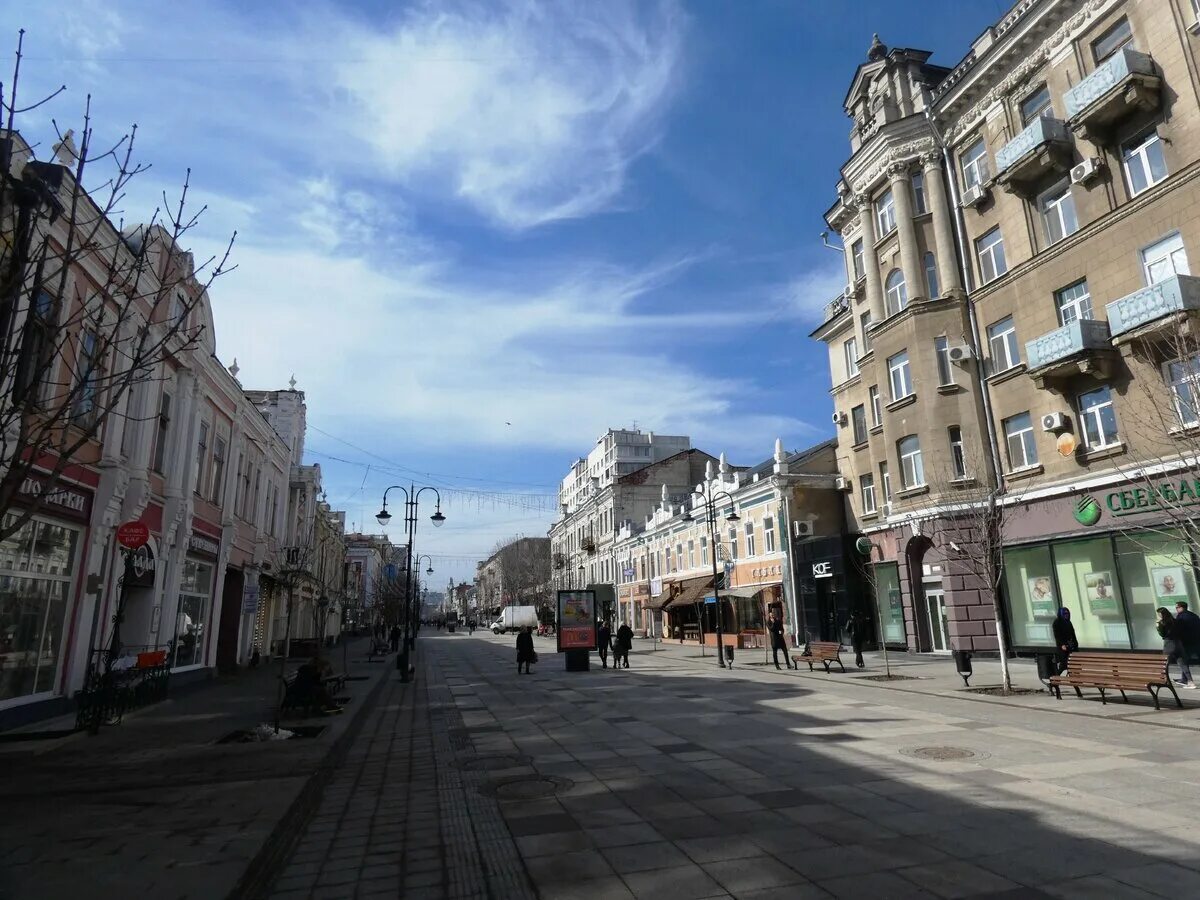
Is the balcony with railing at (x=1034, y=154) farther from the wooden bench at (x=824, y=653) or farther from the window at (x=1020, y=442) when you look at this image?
the wooden bench at (x=824, y=653)

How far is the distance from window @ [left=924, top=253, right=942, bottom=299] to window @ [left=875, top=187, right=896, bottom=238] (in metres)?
1.98

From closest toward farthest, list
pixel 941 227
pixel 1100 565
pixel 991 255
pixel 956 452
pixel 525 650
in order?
pixel 1100 565 → pixel 991 255 → pixel 956 452 → pixel 525 650 → pixel 941 227

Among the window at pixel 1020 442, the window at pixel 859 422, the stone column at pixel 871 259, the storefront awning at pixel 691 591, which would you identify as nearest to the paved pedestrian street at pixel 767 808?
the window at pixel 1020 442

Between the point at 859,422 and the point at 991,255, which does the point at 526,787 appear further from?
the point at 859,422

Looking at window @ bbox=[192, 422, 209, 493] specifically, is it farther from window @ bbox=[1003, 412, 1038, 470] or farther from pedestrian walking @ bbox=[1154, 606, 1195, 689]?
window @ bbox=[1003, 412, 1038, 470]

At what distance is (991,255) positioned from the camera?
79.8 feet

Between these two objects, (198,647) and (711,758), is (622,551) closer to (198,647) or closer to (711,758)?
(198,647)

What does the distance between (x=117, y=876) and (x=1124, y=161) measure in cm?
2510

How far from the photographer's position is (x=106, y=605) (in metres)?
15.3

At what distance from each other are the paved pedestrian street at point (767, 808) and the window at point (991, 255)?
15.8m

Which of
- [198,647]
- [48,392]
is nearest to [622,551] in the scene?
[198,647]

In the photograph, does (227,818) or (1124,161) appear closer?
(227,818)

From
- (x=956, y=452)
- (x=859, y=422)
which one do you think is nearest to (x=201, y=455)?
(x=956, y=452)

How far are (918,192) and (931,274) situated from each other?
3372 mm
